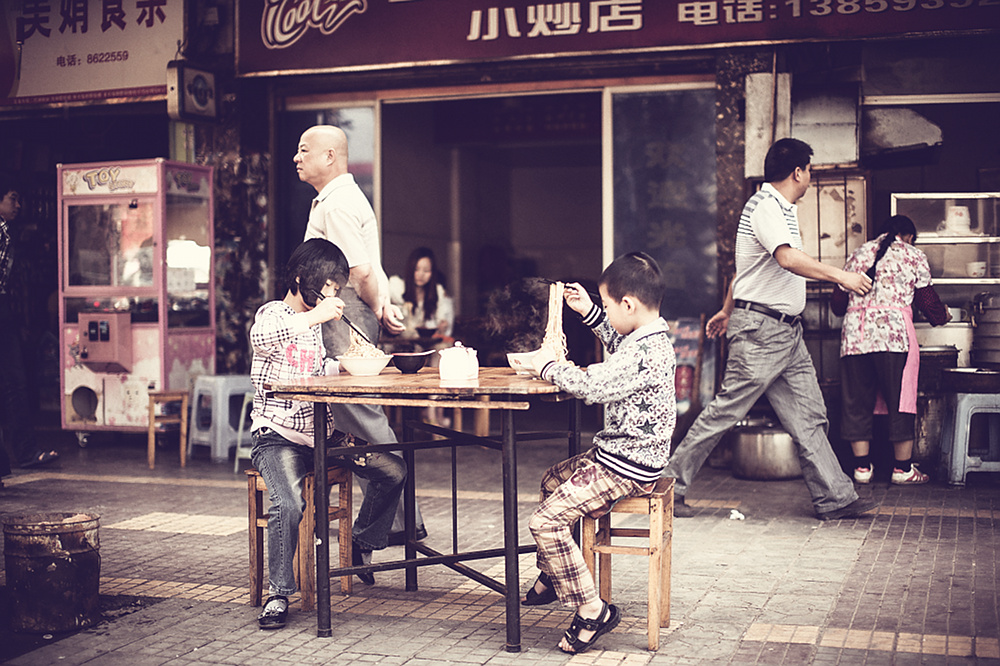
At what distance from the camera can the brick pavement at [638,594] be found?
14.0 ft

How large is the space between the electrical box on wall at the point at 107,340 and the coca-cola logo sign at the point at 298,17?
2764 millimetres

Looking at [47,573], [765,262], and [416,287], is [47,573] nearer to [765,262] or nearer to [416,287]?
[765,262]

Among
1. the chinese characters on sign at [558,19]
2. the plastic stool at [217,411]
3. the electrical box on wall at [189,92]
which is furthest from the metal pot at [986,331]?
the electrical box on wall at [189,92]

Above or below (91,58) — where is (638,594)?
below

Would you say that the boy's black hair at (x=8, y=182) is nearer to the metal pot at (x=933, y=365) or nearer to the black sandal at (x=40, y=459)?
the black sandal at (x=40, y=459)

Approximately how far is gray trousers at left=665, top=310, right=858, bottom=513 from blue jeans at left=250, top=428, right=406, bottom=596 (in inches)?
81.8

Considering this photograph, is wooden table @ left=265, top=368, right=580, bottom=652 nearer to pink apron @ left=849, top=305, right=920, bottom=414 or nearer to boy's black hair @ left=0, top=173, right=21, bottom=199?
pink apron @ left=849, top=305, right=920, bottom=414

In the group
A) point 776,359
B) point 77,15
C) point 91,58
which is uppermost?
point 77,15

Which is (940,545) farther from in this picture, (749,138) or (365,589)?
(749,138)

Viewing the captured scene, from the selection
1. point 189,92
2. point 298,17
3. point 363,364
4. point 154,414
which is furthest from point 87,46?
point 363,364

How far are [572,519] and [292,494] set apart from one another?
4.03 feet

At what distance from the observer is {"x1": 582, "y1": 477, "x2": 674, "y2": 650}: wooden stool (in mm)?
4250

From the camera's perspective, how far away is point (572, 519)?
4254mm

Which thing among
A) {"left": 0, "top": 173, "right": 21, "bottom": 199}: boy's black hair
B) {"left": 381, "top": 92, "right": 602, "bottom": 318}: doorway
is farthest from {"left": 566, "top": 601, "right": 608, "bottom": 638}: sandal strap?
{"left": 0, "top": 173, "right": 21, "bottom": 199}: boy's black hair
